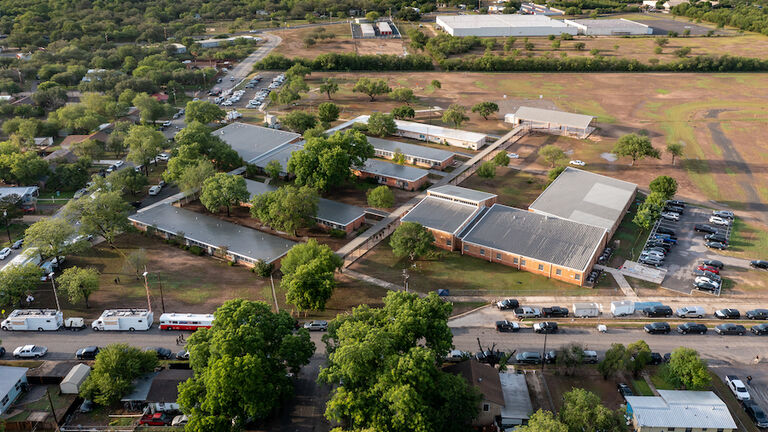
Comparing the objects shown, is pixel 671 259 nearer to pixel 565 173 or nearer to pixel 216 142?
pixel 565 173

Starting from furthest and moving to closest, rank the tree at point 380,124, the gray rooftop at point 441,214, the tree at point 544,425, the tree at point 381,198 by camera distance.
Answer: the tree at point 380,124, the tree at point 381,198, the gray rooftop at point 441,214, the tree at point 544,425

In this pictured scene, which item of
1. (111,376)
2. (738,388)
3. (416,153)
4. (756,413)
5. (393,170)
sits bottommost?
(756,413)

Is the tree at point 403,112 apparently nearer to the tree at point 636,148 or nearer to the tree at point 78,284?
the tree at point 636,148

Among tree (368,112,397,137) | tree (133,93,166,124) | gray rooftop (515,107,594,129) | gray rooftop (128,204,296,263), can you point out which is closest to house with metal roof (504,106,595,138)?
gray rooftop (515,107,594,129)

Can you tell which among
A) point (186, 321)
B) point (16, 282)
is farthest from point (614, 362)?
point (16, 282)

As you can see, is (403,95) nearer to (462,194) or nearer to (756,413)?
(462,194)

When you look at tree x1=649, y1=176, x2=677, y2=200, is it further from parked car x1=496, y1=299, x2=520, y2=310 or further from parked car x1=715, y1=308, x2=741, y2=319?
parked car x1=496, y1=299, x2=520, y2=310

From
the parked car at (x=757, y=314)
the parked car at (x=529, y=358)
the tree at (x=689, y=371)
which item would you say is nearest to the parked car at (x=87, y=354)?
the parked car at (x=529, y=358)
